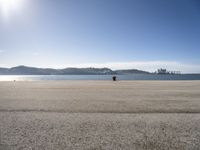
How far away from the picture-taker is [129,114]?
838cm

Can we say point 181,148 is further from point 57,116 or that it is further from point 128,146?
point 57,116

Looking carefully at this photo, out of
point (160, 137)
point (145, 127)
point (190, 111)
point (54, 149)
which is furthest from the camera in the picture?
point (190, 111)

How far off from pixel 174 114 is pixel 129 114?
2.03m

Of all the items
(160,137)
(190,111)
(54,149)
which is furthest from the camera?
(190,111)

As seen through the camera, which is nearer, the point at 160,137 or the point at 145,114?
the point at 160,137

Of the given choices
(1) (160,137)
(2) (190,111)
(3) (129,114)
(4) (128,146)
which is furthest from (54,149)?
(2) (190,111)

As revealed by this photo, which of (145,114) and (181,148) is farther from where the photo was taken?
(145,114)

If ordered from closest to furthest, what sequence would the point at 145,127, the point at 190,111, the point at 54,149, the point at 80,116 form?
1. the point at 54,149
2. the point at 145,127
3. the point at 80,116
4. the point at 190,111

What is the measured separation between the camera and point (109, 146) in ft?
16.1

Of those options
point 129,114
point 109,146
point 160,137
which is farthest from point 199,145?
point 129,114

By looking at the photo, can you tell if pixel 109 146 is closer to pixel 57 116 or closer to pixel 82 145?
pixel 82 145

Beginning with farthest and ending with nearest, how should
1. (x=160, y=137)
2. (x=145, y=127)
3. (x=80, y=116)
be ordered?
(x=80, y=116) → (x=145, y=127) → (x=160, y=137)

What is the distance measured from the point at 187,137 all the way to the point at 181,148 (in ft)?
2.90

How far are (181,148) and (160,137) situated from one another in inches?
30.1
